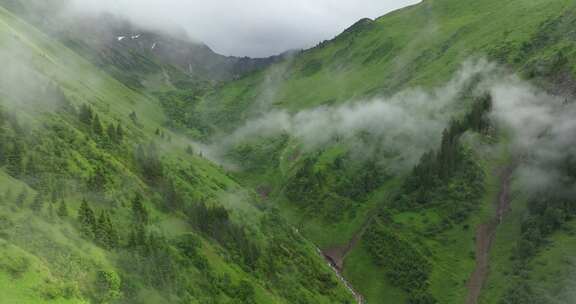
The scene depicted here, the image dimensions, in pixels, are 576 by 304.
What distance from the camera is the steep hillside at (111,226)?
2505 inches

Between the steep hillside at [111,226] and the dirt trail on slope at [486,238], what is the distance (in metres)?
38.5

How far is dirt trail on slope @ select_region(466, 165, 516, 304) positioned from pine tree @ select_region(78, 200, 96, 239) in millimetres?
107382

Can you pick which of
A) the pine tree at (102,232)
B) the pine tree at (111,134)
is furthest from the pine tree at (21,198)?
the pine tree at (111,134)

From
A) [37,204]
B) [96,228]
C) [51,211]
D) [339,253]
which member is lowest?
[339,253]

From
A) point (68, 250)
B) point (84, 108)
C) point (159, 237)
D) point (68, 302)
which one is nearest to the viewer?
point (68, 302)

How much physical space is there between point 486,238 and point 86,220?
4914 inches

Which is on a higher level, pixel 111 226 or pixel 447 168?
pixel 111 226

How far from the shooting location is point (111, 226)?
269ft

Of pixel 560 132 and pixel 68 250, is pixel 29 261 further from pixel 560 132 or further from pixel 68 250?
pixel 560 132

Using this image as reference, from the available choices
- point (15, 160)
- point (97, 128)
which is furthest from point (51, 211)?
point (97, 128)

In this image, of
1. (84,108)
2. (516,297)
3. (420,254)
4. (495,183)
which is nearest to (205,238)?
(84,108)

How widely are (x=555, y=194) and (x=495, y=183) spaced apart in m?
23.4

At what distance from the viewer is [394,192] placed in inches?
7008

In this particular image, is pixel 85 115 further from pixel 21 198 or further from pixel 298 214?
pixel 298 214
